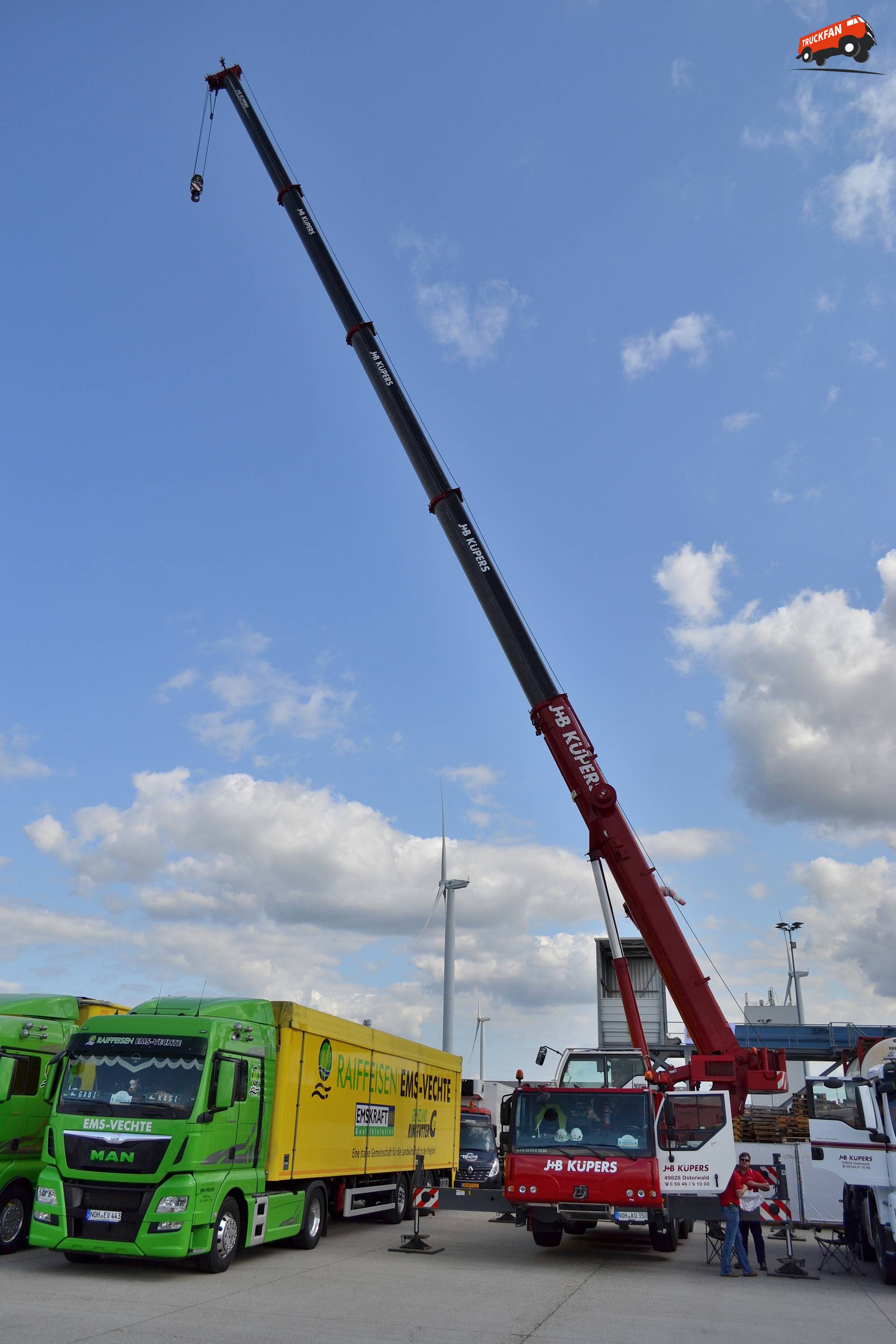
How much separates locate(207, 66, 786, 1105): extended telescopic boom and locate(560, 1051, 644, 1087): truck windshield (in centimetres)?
30

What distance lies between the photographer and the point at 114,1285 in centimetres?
1207

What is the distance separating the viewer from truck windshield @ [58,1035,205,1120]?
12.9m

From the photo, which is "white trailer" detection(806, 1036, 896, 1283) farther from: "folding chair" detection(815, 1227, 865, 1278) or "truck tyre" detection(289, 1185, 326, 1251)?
"truck tyre" detection(289, 1185, 326, 1251)

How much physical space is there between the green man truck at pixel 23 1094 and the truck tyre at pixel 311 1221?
12.7 feet

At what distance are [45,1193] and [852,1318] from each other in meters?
9.55

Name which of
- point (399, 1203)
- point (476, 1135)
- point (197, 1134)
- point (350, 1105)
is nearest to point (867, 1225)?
point (350, 1105)

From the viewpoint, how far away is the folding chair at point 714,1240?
609 inches

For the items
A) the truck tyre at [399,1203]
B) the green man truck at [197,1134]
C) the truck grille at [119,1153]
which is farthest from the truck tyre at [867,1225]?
the truck grille at [119,1153]

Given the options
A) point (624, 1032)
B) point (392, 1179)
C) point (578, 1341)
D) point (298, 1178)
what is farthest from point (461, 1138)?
point (578, 1341)

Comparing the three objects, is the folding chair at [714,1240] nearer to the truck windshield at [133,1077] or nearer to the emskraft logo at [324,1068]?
the emskraft logo at [324,1068]

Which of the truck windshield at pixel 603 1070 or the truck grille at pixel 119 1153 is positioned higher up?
the truck windshield at pixel 603 1070

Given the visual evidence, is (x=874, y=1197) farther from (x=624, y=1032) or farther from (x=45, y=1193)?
(x=624, y=1032)

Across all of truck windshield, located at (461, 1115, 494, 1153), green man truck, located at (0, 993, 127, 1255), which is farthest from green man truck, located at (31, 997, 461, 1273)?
truck windshield, located at (461, 1115, 494, 1153)

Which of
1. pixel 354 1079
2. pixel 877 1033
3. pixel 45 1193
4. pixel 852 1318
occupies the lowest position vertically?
pixel 852 1318
